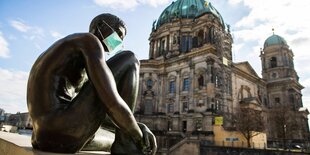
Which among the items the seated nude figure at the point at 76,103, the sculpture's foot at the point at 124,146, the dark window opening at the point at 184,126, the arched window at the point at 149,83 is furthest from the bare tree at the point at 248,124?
the seated nude figure at the point at 76,103

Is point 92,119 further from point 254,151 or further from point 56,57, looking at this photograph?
point 254,151

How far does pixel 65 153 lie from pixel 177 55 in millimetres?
38561

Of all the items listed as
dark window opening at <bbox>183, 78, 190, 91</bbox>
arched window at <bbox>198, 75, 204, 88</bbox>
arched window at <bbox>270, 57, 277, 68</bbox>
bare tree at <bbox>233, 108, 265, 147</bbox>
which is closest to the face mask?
bare tree at <bbox>233, 108, 265, 147</bbox>

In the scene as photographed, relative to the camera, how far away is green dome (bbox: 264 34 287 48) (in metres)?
52.2

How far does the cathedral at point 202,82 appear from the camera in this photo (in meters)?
31.4

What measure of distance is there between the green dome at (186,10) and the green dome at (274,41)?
15697 millimetres

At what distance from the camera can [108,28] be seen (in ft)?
8.20

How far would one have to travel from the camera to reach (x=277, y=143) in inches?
1373

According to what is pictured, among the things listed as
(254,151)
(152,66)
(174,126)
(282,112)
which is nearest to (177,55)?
(152,66)

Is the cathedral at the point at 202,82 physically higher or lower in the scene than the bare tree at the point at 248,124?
higher

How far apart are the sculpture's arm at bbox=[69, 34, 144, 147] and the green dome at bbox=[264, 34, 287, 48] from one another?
2299 inches

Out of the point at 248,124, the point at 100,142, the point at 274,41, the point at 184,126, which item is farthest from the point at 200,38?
the point at 100,142

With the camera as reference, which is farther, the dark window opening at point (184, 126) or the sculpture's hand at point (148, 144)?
the dark window opening at point (184, 126)

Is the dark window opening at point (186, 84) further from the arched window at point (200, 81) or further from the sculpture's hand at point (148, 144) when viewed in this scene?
the sculpture's hand at point (148, 144)
